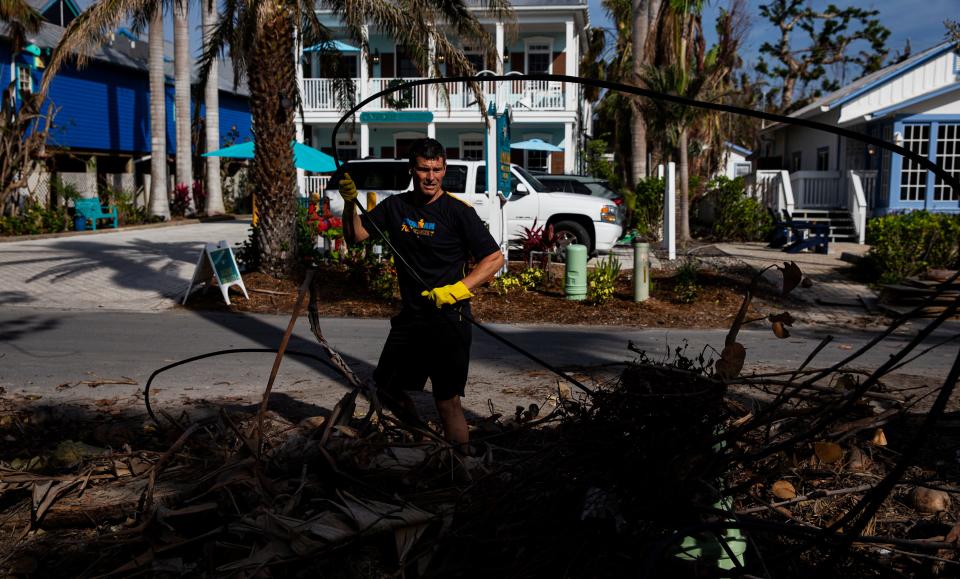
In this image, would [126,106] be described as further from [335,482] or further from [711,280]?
[335,482]

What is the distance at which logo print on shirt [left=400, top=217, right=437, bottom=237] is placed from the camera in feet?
14.7

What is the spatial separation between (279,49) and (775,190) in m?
15.3

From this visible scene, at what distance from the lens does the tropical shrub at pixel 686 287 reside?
11242 mm

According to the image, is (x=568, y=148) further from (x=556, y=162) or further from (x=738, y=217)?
(x=738, y=217)

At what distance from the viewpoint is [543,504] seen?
3219mm

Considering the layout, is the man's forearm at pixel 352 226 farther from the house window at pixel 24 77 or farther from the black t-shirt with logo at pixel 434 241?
the house window at pixel 24 77

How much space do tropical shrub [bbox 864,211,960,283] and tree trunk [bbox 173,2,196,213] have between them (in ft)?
69.2

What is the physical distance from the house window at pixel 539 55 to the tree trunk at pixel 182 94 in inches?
473

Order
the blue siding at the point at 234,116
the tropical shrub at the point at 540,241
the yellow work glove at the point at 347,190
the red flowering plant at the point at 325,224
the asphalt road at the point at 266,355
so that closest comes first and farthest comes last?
the yellow work glove at the point at 347,190, the asphalt road at the point at 266,355, the tropical shrub at the point at 540,241, the red flowering plant at the point at 325,224, the blue siding at the point at 234,116

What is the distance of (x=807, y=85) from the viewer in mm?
49594

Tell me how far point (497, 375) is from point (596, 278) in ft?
15.8

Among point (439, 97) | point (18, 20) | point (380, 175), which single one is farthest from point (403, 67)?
point (380, 175)

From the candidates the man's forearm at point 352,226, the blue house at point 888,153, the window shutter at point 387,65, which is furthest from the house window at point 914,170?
the man's forearm at point 352,226

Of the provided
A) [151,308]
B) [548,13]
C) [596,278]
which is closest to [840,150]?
[548,13]
